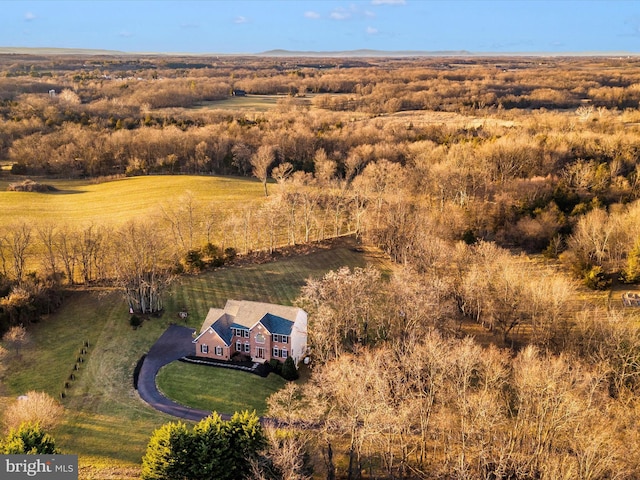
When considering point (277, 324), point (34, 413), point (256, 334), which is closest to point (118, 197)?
point (256, 334)

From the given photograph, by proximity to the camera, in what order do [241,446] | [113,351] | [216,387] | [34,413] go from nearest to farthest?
[241,446] → [34,413] → [216,387] → [113,351]

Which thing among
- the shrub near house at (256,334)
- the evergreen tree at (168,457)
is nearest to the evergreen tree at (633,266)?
the shrub near house at (256,334)

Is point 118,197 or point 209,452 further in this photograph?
point 118,197

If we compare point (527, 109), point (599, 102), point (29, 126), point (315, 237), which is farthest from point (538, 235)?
point (29, 126)

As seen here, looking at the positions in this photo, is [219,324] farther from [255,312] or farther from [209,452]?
[209,452]

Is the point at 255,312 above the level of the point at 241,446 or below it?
above

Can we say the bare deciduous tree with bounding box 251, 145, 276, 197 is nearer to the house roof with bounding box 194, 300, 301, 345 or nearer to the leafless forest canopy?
the leafless forest canopy

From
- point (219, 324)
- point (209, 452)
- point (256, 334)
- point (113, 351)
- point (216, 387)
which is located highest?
point (219, 324)
